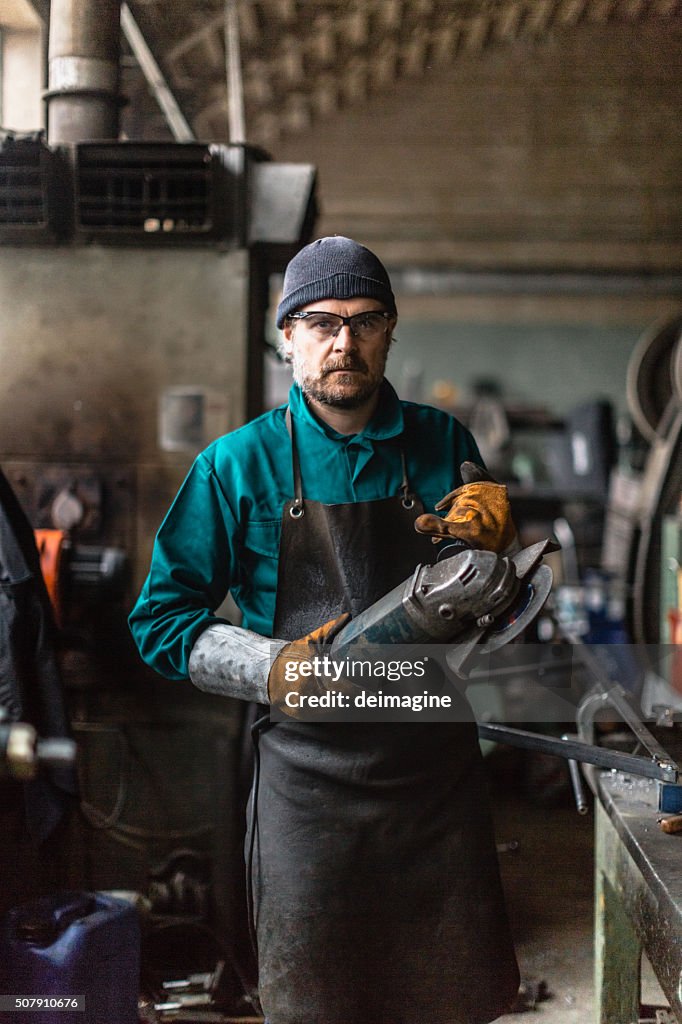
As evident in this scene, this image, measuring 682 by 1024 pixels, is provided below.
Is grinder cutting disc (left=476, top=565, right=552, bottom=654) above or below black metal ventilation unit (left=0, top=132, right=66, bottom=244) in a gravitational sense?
below

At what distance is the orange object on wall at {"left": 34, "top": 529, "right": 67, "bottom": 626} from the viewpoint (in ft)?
6.66

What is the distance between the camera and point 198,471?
5.16 feet

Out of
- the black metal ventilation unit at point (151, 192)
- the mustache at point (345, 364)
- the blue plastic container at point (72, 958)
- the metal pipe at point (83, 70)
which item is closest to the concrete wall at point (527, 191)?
the black metal ventilation unit at point (151, 192)

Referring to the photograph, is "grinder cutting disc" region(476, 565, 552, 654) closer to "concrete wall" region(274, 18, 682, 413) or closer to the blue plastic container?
the blue plastic container

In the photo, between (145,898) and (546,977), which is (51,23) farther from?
(546,977)

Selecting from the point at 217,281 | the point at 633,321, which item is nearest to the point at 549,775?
the point at 217,281

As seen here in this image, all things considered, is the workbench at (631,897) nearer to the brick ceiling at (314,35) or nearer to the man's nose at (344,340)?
the man's nose at (344,340)

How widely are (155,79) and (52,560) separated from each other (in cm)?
118

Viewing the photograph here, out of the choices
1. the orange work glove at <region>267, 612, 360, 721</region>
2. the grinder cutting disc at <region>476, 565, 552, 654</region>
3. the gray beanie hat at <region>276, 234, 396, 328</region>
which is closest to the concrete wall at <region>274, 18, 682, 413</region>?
the gray beanie hat at <region>276, 234, 396, 328</region>

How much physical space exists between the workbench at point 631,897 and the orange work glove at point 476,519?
0.53 metres

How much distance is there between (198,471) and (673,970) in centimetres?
101

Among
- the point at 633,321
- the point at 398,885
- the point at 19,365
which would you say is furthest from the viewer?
the point at 633,321

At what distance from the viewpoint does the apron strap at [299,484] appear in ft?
5.02

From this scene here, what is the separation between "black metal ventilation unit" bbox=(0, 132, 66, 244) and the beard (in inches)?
33.8
